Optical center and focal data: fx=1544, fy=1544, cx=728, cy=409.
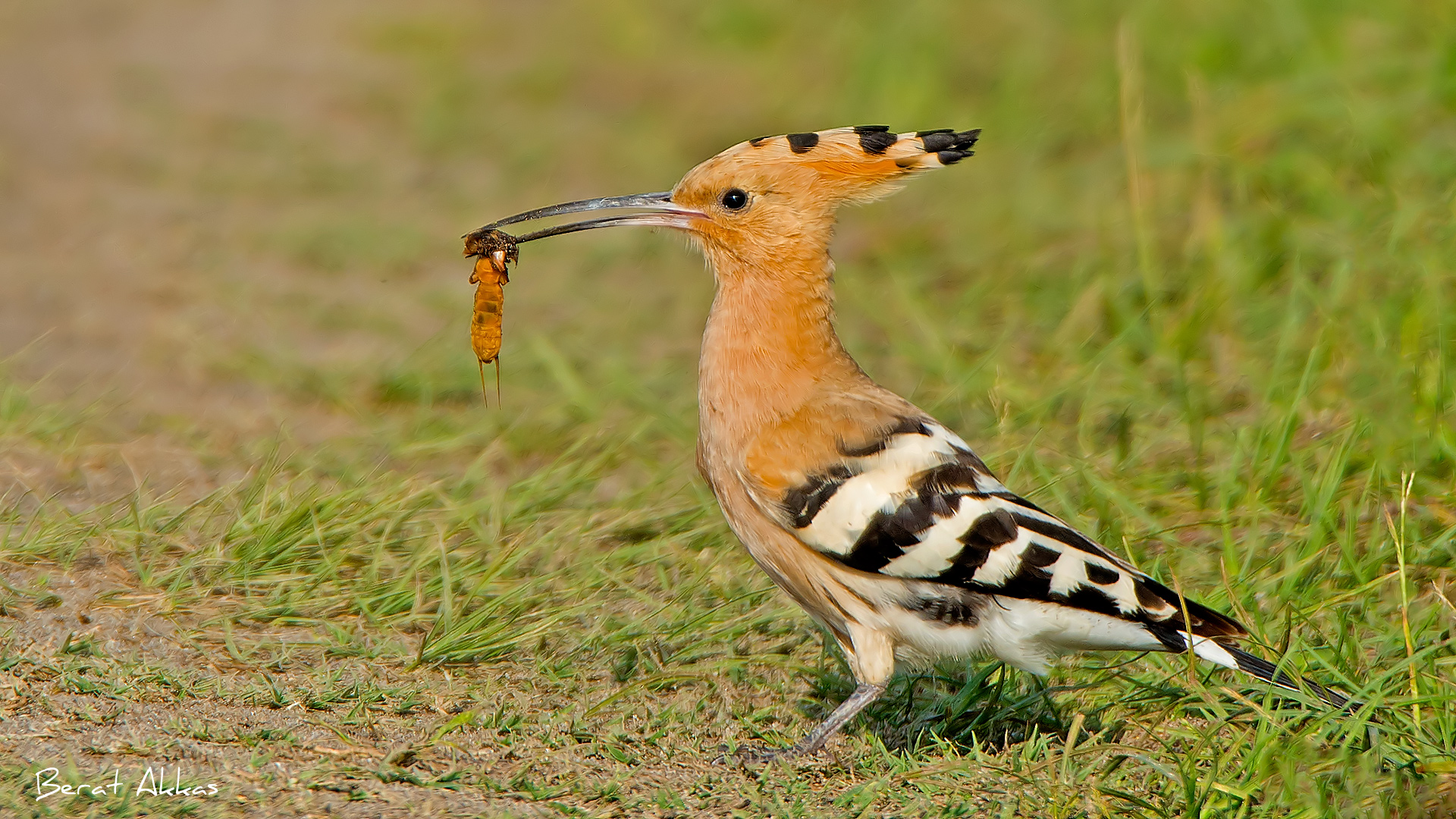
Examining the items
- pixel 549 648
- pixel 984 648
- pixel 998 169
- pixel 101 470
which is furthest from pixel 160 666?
pixel 998 169

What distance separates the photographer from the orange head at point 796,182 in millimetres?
2746

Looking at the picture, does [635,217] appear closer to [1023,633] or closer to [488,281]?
[488,281]

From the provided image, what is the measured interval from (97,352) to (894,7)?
12.8ft

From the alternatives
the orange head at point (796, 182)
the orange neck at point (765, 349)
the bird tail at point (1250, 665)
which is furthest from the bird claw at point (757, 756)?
the orange head at point (796, 182)

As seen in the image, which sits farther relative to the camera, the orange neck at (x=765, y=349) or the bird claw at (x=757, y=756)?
the orange neck at (x=765, y=349)

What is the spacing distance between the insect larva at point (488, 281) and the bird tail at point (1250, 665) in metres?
1.38

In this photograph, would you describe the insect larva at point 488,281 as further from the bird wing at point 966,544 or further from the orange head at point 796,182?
the bird wing at point 966,544

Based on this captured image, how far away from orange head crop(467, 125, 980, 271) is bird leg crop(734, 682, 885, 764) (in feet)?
2.54

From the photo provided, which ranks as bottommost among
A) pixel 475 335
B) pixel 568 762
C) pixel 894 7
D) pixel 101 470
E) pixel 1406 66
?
pixel 568 762

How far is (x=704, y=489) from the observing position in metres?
3.55

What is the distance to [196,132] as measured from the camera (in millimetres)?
6020

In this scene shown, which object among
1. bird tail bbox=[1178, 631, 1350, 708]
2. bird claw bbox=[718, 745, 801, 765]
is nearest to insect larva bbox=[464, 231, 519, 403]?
bird claw bbox=[718, 745, 801, 765]

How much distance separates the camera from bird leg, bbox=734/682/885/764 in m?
2.54

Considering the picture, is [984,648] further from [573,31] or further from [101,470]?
[573,31]
